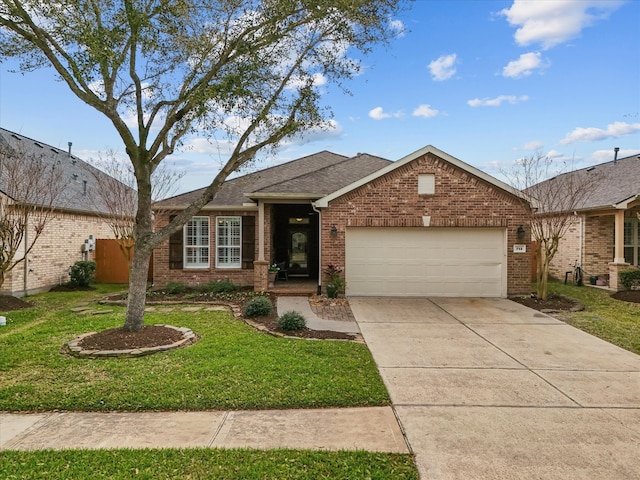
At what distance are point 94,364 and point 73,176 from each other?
1389cm

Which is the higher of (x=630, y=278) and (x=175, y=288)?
(x=630, y=278)

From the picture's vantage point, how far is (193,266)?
13750mm

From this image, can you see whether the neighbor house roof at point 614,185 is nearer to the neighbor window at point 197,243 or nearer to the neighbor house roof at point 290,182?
the neighbor house roof at point 290,182

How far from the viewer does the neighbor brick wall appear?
485 inches

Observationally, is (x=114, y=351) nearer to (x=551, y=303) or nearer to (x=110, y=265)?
(x=551, y=303)

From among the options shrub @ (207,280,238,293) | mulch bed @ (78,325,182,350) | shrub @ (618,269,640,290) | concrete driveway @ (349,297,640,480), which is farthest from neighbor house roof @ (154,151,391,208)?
shrub @ (618,269,640,290)

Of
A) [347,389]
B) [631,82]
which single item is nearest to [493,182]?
[631,82]

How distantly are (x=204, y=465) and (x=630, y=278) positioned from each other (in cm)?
1454

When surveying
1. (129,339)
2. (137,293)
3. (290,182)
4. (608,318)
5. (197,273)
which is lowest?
(608,318)

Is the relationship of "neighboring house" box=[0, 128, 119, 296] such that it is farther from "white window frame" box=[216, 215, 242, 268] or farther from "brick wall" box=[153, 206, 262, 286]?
"white window frame" box=[216, 215, 242, 268]

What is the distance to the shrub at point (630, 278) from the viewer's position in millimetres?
13125

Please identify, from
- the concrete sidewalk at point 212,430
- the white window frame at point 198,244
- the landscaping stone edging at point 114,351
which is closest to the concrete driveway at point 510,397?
the concrete sidewalk at point 212,430

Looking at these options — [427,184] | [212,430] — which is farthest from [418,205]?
[212,430]

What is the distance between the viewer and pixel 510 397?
493 cm
